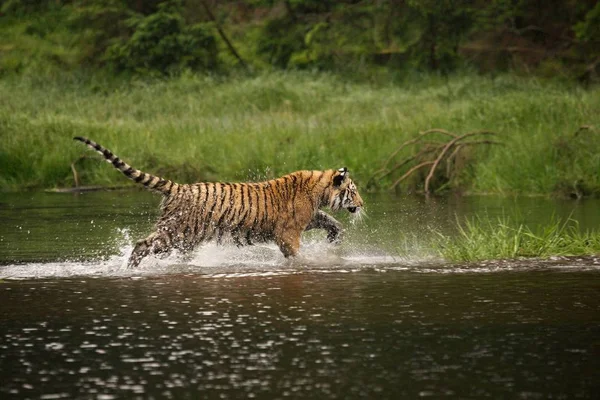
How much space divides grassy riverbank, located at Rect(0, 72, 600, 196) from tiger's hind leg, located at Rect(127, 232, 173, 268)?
29.0 feet

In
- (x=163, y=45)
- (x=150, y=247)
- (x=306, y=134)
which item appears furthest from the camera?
(x=163, y=45)

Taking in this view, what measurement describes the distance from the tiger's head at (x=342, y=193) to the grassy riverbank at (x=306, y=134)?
23.3 ft

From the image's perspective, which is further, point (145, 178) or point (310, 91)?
point (310, 91)

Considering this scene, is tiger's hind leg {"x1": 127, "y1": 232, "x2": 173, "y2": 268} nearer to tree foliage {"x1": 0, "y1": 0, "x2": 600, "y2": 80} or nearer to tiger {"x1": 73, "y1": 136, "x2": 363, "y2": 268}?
tiger {"x1": 73, "y1": 136, "x2": 363, "y2": 268}

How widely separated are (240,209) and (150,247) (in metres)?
0.95

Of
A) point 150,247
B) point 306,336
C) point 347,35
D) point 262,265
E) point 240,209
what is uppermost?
point 347,35

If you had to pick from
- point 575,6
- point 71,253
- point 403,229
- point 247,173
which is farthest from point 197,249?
point 575,6

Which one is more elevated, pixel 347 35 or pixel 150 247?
pixel 347 35

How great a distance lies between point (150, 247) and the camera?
11.5m

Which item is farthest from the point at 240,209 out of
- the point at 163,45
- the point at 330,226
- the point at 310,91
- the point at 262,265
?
the point at 163,45

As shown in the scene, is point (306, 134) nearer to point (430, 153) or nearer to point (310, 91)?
point (430, 153)

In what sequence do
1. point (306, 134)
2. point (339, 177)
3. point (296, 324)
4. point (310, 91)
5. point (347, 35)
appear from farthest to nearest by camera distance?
point (347, 35)
point (310, 91)
point (306, 134)
point (339, 177)
point (296, 324)

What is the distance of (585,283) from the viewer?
33.0 ft

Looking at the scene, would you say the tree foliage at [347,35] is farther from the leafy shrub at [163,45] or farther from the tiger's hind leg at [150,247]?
the tiger's hind leg at [150,247]
